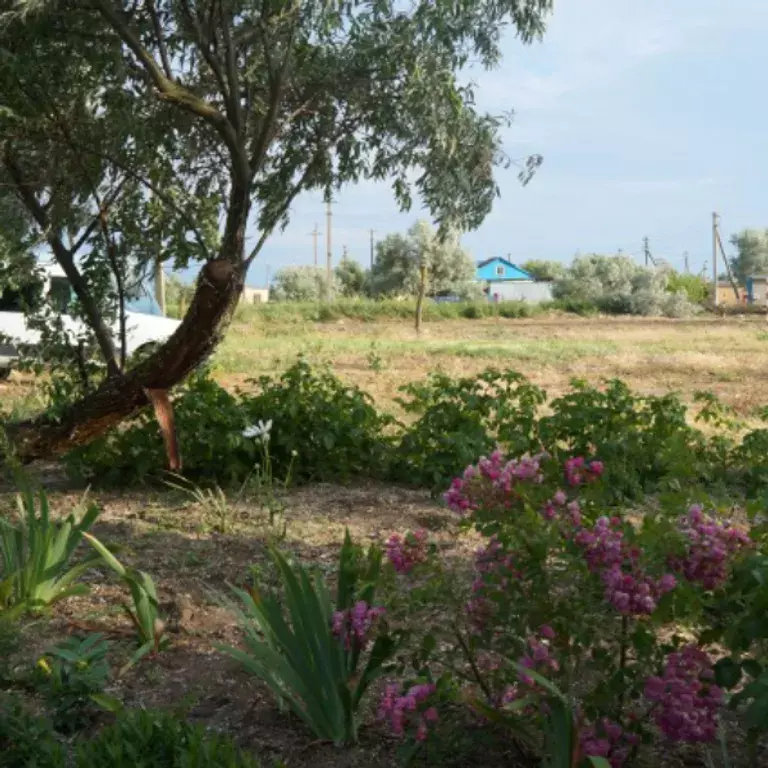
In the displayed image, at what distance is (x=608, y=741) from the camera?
2.49 metres

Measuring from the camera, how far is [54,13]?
625cm

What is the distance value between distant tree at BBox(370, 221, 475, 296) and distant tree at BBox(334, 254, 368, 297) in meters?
7.82

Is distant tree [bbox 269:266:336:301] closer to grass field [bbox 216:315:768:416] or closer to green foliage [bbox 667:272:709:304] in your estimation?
green foliage [bbox 667:272:709:304]

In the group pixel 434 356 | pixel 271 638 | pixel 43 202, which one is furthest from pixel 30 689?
pixel 434 356

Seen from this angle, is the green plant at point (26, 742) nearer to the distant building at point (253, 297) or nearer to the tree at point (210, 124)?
the tree at point (210, 124)

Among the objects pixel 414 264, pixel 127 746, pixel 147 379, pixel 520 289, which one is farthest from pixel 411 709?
pixel 520 289

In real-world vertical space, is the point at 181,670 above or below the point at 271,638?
below

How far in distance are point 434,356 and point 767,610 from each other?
59.8ft

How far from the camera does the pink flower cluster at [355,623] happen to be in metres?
2.82

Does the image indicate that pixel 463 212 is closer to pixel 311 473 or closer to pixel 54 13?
pixel 311 473

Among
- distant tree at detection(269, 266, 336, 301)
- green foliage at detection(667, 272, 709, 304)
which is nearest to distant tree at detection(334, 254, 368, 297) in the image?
distant tree at detection(269, 266, 336, 301)

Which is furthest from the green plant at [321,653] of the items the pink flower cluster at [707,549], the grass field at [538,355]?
the grass field at [538,355]

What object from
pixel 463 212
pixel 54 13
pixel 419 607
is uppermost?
→ pixel 54 13

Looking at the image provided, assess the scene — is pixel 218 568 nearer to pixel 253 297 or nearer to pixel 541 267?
pixel 253 297
